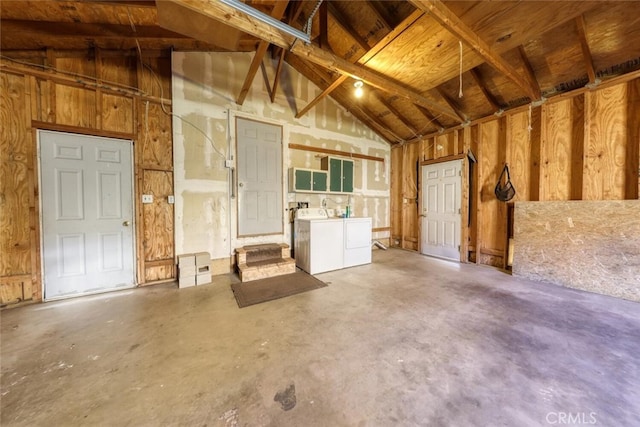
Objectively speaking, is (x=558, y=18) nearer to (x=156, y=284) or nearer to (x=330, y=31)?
(x=330, y=31)

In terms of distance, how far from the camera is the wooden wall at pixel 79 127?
253 centimetres

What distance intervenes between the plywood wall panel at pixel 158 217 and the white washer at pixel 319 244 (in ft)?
6.78

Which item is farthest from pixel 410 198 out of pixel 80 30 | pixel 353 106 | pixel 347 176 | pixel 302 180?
pixel 80 30

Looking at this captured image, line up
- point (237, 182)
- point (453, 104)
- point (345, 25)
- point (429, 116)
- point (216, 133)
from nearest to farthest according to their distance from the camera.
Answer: point (345, 25)
point (216, 133)
point (237, 182)
point (453, 104)
point (429, 116)

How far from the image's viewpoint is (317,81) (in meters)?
4.60

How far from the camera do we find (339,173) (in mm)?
4672

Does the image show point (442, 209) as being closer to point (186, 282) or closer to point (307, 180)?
point (307, 180)

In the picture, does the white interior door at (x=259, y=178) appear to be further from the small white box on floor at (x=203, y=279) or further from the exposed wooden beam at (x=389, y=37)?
the exposed wooden beam at (x=389, y=37)

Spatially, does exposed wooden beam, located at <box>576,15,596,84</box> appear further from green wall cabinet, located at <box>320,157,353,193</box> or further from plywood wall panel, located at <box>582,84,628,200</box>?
green wall cabinet, located at <box>320,157,353,193</box>

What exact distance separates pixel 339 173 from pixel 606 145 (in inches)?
153

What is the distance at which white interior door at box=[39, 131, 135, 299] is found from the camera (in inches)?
106

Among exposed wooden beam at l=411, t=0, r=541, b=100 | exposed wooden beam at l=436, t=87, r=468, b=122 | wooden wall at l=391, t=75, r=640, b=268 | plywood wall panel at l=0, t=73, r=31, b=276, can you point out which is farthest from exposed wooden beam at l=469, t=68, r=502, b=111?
plywood wall panel at l=0, t=73, r=31, b=276

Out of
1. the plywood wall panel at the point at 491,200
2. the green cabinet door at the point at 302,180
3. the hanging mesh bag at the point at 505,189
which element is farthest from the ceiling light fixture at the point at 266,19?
the hanging mesh bag at the point at 505,189

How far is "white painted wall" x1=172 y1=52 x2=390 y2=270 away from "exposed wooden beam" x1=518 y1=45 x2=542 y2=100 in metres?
3.39
